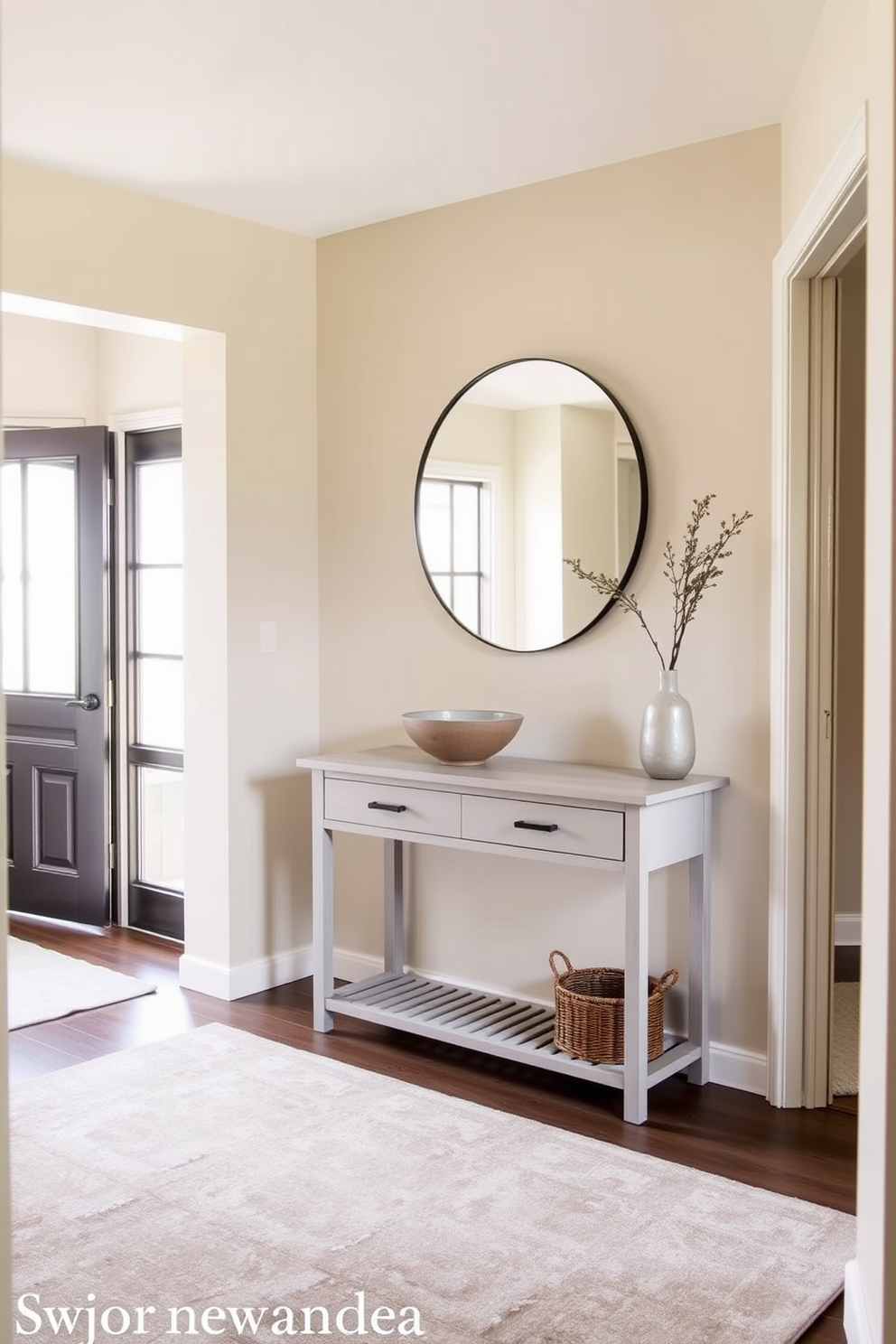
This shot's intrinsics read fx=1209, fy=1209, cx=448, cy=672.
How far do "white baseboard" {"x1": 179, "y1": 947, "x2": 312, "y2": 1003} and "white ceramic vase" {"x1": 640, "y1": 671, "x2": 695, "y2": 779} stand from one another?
171 centimetres

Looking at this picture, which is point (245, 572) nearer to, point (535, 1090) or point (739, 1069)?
point (535, 1090)

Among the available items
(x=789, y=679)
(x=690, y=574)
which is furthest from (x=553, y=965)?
(x=690, y=574)

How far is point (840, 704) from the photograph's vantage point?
5.04 m

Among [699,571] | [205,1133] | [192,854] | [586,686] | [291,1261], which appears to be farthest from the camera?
[192,854]

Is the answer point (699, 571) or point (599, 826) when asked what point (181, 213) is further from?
point (599, 826)

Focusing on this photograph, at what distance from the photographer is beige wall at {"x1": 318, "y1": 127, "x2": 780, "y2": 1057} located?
10.9ft

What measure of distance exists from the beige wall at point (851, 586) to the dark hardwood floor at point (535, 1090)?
1.99 metres

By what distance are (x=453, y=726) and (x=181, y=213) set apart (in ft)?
6.32

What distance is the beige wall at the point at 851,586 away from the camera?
493 centimetres

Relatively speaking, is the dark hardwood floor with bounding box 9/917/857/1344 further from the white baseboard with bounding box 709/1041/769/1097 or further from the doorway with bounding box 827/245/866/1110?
the doorway with bounding box 827/245/866/1110

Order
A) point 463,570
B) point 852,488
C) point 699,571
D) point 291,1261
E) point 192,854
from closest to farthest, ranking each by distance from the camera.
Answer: point 291,1261
point 699,571
point 463,570
point 192,854
point 852,488

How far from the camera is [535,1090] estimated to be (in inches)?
133

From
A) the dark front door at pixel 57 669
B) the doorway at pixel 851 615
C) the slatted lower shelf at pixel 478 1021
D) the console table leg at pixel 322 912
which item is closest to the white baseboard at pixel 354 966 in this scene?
the slatted lower shelf at pixel 478 1021

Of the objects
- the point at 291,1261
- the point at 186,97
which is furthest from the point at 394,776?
the point at 186,97
